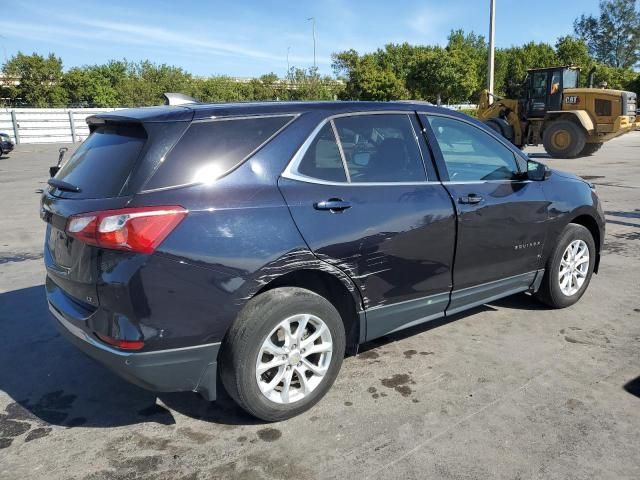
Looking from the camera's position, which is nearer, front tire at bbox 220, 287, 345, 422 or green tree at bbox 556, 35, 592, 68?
front tire at bbox 220, 287, 345, 422

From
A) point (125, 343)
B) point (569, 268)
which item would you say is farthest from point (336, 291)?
point (569, 268)

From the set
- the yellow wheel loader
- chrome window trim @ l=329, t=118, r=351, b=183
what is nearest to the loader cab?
the yellow wheel loader

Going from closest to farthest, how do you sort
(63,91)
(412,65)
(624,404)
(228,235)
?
(228,235) → (624,404) → (412,65) → (63,91)

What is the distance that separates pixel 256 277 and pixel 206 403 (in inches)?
41.0

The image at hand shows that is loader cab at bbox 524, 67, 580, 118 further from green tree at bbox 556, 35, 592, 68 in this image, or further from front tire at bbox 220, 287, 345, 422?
green tree at bbox 556, 35, 592, 68

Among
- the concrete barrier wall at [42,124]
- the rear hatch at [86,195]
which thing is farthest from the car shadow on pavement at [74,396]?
the concrete barrier wall at [42,124]

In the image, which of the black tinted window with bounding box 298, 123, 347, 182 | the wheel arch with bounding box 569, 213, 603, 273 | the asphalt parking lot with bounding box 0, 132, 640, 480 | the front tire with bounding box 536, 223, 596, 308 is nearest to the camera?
the asphalt parking lot with bounding box 0, 132, 640, 480

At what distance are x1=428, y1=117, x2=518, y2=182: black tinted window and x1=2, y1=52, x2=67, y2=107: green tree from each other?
48.6m

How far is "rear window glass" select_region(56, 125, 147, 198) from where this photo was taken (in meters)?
2.82

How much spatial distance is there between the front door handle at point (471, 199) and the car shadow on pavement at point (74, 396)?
2.00 meters

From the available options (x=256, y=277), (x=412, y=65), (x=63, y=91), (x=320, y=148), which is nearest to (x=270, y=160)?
(x=320, y=148)

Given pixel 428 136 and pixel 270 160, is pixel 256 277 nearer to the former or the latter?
pixel 270 160

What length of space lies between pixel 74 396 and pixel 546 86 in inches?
733

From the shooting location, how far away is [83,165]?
125 inches
